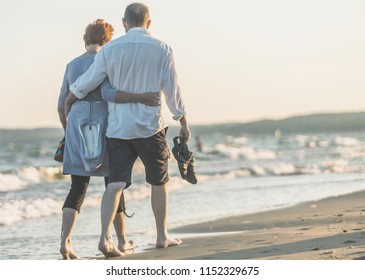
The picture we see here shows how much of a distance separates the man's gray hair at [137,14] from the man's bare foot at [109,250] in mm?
1496

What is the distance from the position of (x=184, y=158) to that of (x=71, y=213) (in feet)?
2.96

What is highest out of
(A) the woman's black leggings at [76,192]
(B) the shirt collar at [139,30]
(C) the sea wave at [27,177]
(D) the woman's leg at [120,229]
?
(B) the shirt collar at [139,30]

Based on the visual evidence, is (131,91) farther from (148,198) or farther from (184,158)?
(148,198)

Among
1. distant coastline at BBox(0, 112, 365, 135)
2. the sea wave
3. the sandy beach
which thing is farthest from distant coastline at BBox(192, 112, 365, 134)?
the sandy beach

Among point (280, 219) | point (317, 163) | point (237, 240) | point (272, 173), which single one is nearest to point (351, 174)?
point (272, 173)

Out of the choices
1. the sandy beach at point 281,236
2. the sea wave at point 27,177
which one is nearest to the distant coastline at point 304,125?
the sea wave at point 27,177

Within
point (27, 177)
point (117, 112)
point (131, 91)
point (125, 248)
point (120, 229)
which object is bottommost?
point (27, 177)

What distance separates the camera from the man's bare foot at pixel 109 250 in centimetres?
559

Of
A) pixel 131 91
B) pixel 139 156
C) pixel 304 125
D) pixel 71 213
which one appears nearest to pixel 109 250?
pixel 71 213

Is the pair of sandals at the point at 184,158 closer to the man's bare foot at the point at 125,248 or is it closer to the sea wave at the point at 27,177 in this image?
the man's bare foot at the point at 125,248

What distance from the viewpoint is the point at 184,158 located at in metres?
6.08

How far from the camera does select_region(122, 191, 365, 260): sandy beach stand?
539 centimetres

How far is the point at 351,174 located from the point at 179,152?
315 inches
